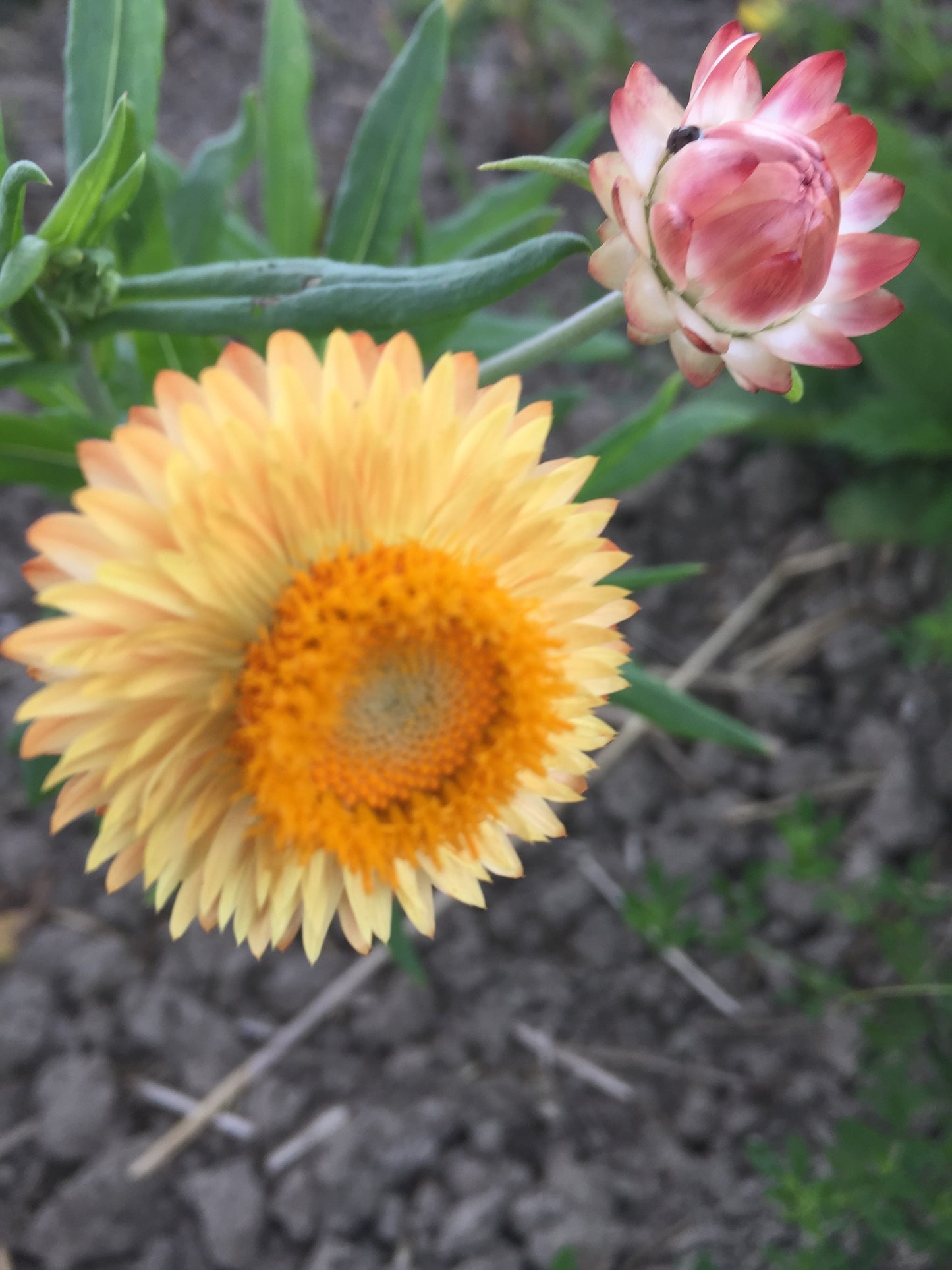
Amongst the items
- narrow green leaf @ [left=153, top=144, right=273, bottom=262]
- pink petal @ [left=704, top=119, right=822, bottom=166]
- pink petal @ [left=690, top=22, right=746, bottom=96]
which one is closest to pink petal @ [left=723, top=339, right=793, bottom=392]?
pink petal @ [left=704, top=119, right=822, bottom=166]

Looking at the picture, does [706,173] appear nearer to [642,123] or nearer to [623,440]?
[642,123]

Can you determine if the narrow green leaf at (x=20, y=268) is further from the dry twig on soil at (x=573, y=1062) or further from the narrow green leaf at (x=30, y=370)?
the dry twig on soil at (x=573, y=1062)

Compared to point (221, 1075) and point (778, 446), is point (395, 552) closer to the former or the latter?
point (221, 1075)

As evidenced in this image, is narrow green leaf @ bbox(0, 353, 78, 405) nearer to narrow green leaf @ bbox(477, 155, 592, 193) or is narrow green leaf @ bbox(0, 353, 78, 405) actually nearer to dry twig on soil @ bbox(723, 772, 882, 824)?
narrow green leaf @ bbox(477, 155, 592, 193)

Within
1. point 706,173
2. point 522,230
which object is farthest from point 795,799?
point 706,173

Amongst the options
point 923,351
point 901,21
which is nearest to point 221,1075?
point 923,351

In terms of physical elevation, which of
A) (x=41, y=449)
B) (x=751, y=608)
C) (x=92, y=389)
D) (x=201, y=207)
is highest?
(x=201, y=207)

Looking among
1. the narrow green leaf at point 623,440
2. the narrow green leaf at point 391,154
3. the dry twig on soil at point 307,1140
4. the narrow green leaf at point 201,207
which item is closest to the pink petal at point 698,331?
the narrow green leaf at point 623,440
